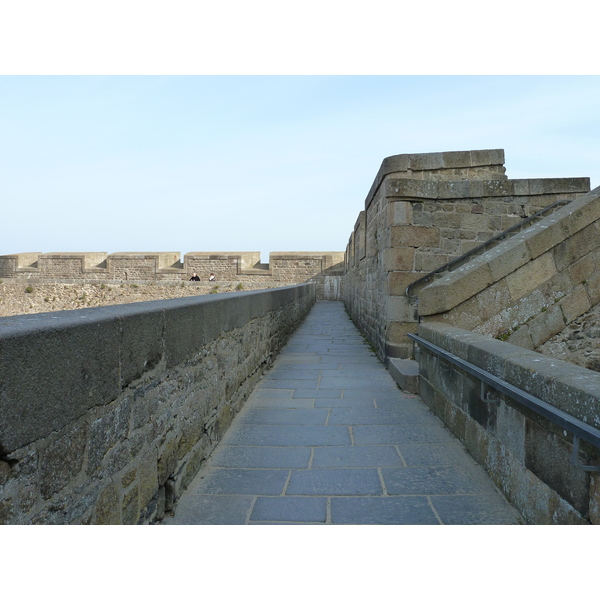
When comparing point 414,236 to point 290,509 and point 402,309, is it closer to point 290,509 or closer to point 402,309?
point 402,309

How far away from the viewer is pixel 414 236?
6.79m

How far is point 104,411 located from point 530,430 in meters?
2.08

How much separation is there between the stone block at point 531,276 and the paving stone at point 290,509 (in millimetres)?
3230

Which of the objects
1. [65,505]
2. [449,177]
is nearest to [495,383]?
[65,505]

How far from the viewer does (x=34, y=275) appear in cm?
2522

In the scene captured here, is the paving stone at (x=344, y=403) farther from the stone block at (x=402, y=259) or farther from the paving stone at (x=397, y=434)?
the stone block at (x=402, y=259)

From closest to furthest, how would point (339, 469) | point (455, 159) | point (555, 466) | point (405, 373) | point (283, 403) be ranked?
1. point (555, 466)
2. point (339, 469)
3. point (283, 403)
4. point (405, 373)
5. point (455, 159)

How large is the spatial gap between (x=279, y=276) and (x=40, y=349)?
22.7 metres

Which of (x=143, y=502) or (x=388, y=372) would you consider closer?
(x=143, y=502)

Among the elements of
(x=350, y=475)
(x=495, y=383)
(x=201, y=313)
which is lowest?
(x=350, y=475)

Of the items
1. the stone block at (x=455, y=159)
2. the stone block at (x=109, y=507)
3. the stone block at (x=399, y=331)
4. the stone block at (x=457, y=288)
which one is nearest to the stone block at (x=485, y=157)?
the stone block at (x=455, y=159)

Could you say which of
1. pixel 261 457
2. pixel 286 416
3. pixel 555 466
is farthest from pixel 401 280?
pixel 555 466

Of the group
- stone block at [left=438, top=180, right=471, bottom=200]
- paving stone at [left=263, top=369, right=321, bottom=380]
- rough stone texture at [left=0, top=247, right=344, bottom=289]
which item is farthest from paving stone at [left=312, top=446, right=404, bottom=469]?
rough stone texture at [left=0, top=247, right=344, bottom=289]

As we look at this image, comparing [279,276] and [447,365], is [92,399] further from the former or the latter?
[279,276]
